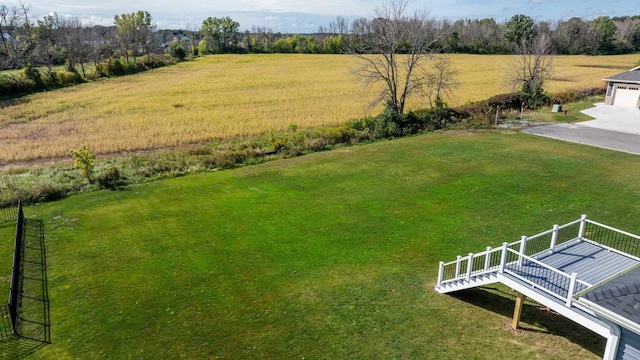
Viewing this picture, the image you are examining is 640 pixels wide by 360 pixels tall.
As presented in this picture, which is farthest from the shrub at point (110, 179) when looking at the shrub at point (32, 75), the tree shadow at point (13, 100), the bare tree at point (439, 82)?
the shrub at point (32, 75)

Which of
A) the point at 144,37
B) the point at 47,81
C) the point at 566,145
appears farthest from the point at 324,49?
the point at 566,145

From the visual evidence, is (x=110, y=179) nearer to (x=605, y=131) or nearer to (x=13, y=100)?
(x=605, y=131)

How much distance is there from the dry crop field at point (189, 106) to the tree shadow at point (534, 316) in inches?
982

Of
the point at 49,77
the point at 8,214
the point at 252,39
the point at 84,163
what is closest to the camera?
the point at 8,214

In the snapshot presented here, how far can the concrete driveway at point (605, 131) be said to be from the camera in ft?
101

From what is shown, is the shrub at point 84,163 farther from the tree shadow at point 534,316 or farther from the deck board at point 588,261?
the deck board at point 588,261

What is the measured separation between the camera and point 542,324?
12312 mm

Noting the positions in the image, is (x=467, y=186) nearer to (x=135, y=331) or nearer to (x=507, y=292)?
(x=507, y=292)

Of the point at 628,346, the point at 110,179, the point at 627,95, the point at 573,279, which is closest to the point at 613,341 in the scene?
the point at 628,346

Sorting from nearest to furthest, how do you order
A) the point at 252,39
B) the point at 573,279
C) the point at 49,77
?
the point at 573,279 → the point at 49,77 → the point at 252,39

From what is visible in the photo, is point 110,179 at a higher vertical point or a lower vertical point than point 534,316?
higher

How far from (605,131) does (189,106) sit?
131ft

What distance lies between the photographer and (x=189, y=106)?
47.9m

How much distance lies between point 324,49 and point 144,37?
4721cm
